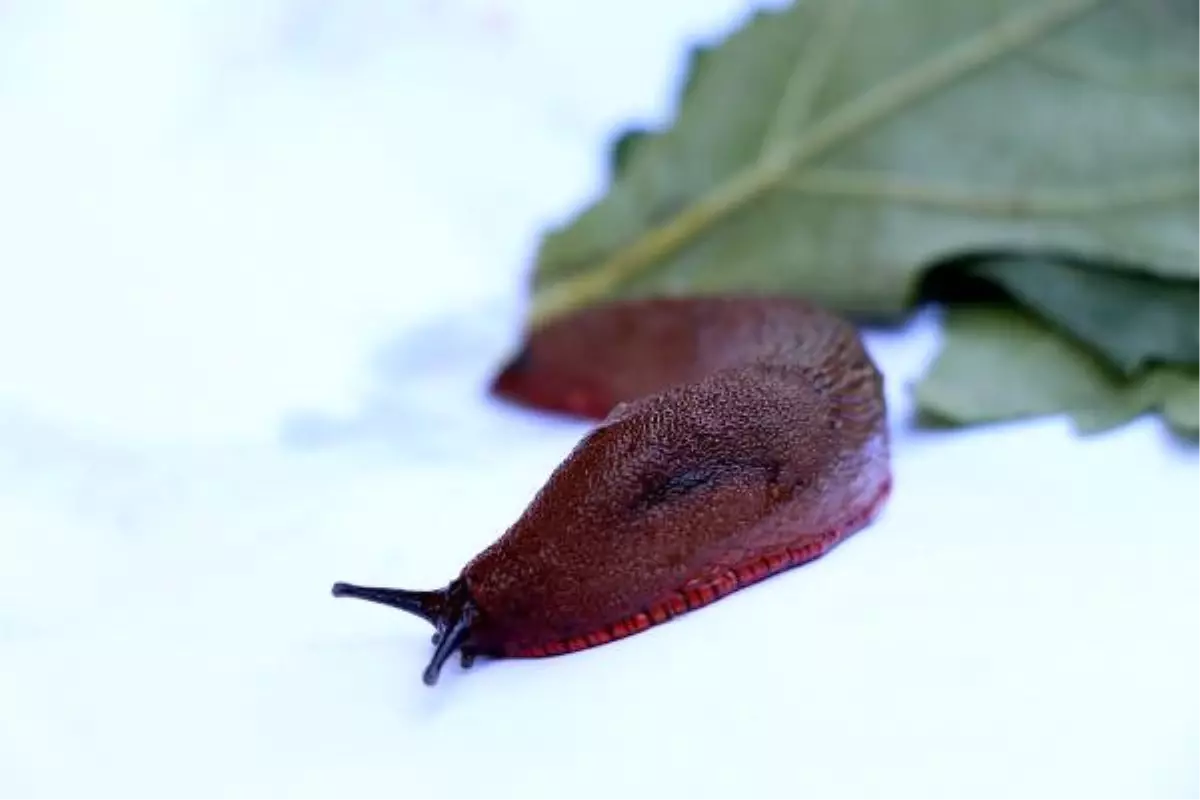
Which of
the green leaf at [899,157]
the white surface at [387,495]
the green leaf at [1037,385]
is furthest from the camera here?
the green leaf at [899,157]

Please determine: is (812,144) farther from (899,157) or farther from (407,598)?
(407,598)

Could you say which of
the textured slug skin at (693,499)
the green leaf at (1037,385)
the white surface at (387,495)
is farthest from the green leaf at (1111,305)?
the textured slug skin at (693,499)

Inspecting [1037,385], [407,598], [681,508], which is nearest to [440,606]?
[407,598]

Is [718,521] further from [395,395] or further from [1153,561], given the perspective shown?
[395,395]

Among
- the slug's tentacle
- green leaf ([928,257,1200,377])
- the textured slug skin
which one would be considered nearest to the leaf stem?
green leaf ([928,257,1200,377])

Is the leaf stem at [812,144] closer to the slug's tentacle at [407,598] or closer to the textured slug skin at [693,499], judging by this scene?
the textured slug skin at [693,499]

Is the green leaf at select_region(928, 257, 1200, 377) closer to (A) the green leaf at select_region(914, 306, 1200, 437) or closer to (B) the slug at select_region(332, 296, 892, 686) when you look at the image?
(A) the green leaf at select_region(914, 306, 1200, 437)
